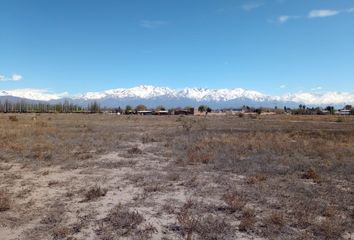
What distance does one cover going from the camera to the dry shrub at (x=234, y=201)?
12241 mm

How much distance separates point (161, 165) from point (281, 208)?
9679 millimetres

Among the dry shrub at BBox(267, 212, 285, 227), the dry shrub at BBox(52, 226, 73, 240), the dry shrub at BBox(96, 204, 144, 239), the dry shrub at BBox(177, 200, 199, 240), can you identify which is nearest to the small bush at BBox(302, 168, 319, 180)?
the dry shrub at BBox(267, 212, 285, 227)

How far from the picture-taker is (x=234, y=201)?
12.7 meters

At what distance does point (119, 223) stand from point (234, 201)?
12.5ft

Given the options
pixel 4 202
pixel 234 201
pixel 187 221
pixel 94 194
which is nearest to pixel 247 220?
pixel 187 221

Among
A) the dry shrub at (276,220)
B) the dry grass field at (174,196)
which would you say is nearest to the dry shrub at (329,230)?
the dry grass field at (174,196)

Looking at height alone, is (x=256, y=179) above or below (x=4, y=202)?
below

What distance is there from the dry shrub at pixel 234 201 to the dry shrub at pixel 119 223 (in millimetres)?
2753

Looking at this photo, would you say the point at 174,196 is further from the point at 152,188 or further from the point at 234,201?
the point at 234,201

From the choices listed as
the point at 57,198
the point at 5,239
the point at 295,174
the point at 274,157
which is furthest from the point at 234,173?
the point at 5,239

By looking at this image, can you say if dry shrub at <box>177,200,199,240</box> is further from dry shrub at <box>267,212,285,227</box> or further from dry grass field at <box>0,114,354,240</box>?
dry shrub at <box>267,212,285,227</box>

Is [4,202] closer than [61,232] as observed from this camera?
No

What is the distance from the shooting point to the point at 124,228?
1027cm

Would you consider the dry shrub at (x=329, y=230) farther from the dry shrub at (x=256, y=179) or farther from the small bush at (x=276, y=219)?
the dry shrub at (x=256, y=179)
